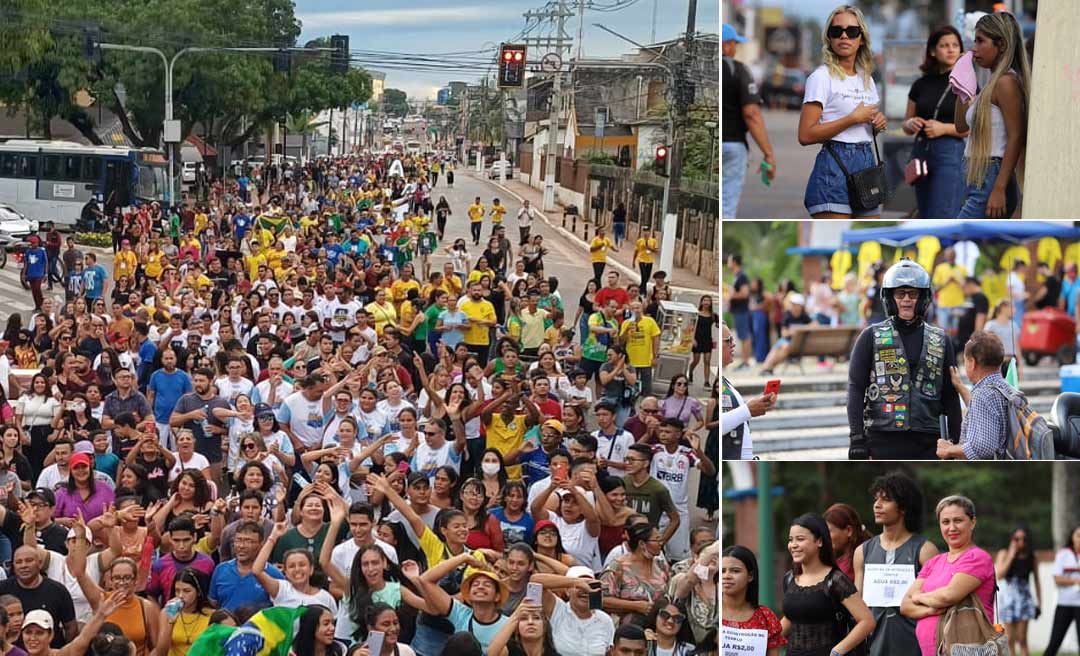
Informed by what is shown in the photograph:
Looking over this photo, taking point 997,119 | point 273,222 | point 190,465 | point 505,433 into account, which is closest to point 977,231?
point 997,119

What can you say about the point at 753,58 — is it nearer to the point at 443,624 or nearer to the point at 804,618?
the point at 804,618

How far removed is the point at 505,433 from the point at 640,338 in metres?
0.97

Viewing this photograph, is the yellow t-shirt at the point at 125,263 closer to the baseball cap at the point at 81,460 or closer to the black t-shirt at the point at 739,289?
the baseball cap at the point at 81,460

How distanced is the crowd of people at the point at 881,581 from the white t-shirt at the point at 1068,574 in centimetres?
148

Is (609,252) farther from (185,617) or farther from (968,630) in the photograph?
(968,630)

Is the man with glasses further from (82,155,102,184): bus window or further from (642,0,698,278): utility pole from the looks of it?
(82,155,102,184): bus window

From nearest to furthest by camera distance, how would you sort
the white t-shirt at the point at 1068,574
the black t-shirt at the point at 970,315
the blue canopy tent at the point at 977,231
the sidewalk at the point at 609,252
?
the blue canopy tent at the point at 977,231
the white t-shirt at the point at 1068,574
the sidewalk at the point at 609,252
the black t-shirt at the point at 970,315

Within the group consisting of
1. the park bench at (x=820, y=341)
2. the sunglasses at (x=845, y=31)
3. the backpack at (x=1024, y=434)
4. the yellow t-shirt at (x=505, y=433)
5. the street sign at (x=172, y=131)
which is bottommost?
the yellow t-shirt at (x=505, y=433)

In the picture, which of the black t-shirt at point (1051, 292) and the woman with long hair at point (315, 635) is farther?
the black t-shirt at point (1051, 292)

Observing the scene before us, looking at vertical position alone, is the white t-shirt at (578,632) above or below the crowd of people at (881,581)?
below

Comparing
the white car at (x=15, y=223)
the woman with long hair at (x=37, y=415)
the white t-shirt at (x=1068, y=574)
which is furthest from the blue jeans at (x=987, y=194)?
the white car at (x=15, y=223)

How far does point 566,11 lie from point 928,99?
2930 mm

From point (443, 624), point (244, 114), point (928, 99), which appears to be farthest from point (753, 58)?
point (244, 114)

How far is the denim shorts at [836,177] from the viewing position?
6.46 m
